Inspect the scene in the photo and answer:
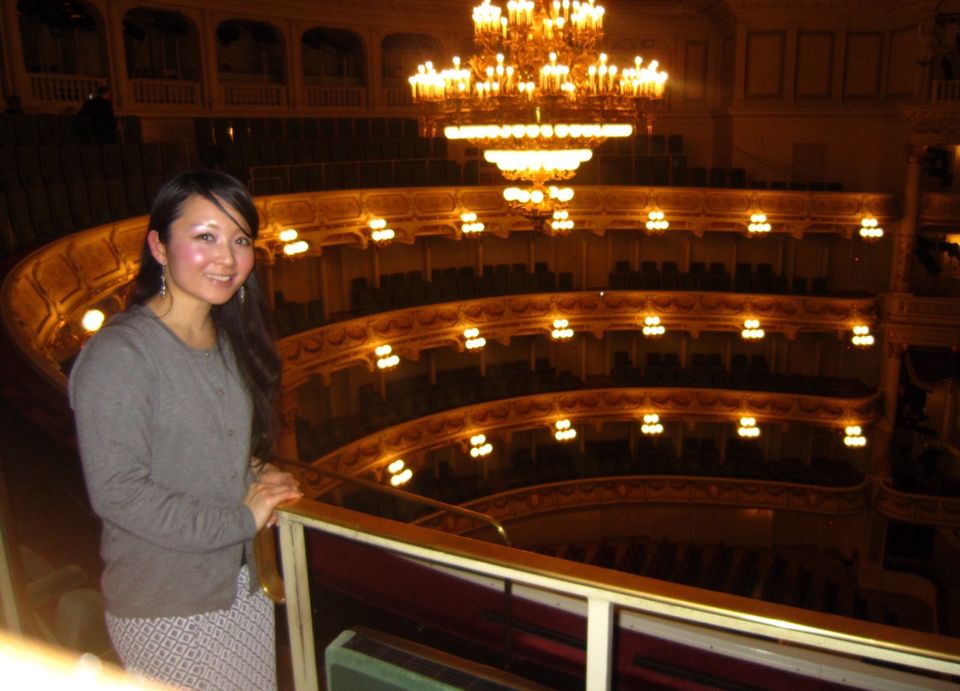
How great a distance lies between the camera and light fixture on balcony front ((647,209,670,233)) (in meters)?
20.9

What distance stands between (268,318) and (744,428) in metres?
21.3

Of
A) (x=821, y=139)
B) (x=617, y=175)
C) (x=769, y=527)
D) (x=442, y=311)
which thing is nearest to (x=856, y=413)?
(x=769, y=527)

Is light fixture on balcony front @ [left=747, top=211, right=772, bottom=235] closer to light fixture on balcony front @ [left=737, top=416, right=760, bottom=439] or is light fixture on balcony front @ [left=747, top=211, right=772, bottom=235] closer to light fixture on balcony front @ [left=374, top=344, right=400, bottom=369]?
light fixture on balcony front @ [left=737, top=416, right=760, bottom=439]

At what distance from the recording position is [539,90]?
9.56 meters

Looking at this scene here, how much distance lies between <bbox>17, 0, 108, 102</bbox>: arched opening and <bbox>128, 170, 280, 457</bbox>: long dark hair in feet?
51.5

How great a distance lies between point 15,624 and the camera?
6.37 ft

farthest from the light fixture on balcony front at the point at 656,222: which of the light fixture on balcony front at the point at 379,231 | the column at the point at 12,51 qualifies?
the column at the point at 12,51

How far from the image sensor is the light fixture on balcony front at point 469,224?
20.1 m

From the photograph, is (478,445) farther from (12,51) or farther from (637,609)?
(637,609)

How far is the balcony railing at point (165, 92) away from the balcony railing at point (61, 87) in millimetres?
1190

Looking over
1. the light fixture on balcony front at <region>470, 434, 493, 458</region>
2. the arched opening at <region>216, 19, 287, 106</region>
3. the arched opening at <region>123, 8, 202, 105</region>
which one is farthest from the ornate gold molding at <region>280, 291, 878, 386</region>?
the arched opening at <region>123, 8, 202, 105</region>

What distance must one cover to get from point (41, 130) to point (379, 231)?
309 inches

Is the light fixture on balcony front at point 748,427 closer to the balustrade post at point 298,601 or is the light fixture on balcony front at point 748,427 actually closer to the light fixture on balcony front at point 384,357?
the light fixture on balcony front at point 384,357

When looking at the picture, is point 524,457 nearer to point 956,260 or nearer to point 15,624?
point 956,260
